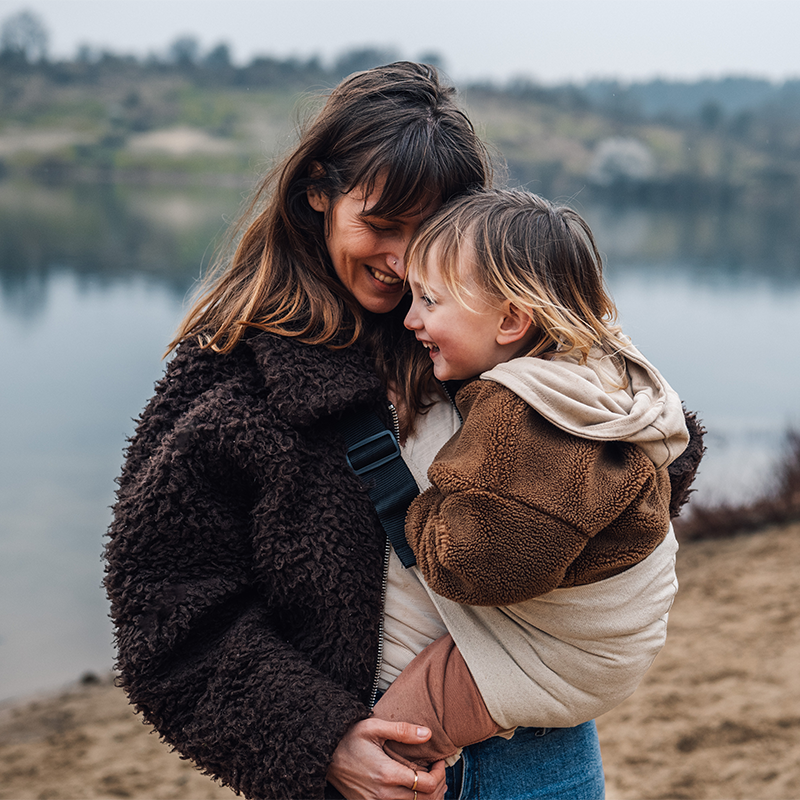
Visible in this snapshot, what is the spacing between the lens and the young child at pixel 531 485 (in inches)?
41.9

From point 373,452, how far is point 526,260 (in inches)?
14.8

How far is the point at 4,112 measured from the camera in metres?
24.9

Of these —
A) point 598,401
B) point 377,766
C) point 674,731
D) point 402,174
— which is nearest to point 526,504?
point 598,401

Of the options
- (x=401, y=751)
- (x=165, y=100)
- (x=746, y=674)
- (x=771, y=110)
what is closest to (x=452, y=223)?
(x=401, y=751)

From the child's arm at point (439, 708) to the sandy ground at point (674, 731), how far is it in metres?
3.07

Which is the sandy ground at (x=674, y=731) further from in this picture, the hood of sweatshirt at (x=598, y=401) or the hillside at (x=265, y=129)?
the hillside at (x=265, y=129)

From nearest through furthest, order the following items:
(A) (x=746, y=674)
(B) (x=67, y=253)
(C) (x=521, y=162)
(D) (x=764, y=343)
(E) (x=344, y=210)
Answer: (E) (x=344, y=210), (A) (x=746, y=674), (D) (x=764, y=343), (C) (x=521, y=162), (B) (x=67, y=253)

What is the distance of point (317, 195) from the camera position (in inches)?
53.8

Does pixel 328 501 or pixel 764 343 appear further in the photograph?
pixel 764 343

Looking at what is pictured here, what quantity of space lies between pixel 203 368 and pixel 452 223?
44 centimetres

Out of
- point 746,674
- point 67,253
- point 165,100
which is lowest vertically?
point 67,253

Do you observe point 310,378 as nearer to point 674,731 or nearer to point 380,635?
point 380,635

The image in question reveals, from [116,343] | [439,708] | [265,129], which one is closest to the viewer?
[439,708]

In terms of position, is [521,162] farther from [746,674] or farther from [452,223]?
[452,223]
